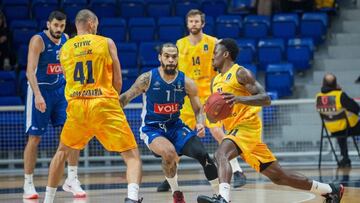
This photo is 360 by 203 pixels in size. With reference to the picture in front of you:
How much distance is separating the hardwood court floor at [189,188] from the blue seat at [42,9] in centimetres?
518

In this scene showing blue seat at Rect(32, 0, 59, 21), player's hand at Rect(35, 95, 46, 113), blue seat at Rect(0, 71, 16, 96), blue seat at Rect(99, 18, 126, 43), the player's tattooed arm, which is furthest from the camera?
blue seat at Rect(32, 0, 59, 21)

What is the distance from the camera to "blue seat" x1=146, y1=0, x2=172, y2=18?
19.0 meters

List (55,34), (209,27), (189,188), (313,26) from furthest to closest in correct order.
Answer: (313,26) < (209,27) < (189,188) < (55,34)

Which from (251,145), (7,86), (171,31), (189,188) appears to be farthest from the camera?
(171,31)

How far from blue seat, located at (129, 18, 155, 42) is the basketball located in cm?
946

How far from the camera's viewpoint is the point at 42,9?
1883 centimetres

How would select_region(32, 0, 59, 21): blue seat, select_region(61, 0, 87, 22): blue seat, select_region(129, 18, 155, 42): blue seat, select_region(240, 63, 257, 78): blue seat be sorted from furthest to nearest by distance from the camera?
select_region(32, 0, 59, 21): blue seat < select_region(61, 0, 87, 22): blue seat < select_region(129, 18, 155, 42): blue seat < select_region(240, 63, 257, 78): blue seat

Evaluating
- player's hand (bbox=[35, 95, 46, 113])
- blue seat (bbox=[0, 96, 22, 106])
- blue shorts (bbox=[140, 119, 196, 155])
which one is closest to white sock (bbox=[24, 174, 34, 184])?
player's hand (bbox=[35, 95, 46, 113])

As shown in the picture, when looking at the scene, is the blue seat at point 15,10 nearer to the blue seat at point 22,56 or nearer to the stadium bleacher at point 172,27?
the stadium bleacher at point 172,27

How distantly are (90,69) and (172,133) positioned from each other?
4.02 feet

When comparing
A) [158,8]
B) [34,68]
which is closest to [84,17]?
[34,68]

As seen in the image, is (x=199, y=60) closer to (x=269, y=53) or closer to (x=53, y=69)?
(x=53, y=69)

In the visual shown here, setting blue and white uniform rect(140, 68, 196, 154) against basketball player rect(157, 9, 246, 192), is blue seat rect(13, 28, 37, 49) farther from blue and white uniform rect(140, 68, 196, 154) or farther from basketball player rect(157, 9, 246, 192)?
blue and white uniform rect(140, 68, 196, 154)

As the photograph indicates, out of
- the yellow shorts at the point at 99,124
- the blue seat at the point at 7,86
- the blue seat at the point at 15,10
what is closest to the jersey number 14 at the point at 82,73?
the yellow shorts at the point at 99,124
